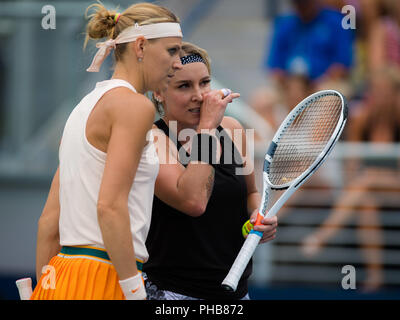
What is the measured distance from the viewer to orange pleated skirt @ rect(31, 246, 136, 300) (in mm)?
2320

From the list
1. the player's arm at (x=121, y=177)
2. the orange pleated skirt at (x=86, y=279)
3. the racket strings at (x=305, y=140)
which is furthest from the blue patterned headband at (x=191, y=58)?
the orange pleated skirt at (x=86, y=279)

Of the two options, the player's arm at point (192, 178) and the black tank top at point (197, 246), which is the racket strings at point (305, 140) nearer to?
the black tank top at point (197, 246)

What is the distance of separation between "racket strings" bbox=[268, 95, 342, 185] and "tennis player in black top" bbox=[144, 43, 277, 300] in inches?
8.0

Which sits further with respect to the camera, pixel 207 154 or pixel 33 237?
pixel 33 237

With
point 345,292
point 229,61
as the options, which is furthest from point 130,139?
point 229,61

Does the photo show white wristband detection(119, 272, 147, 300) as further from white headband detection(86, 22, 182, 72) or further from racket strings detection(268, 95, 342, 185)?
racket strings detection(268, 95, 342, 185)

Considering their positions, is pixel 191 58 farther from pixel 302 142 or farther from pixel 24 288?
pixel 24 288

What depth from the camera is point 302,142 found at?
3100 millimetres

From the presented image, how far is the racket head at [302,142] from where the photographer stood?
288cm

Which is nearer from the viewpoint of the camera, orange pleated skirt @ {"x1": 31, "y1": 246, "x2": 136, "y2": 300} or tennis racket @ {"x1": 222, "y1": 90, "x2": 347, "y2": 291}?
orange pleated skirt @ {"x1": 31, "y1": 246, "x2": 136, "y2": 300}

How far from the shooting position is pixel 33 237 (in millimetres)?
6188

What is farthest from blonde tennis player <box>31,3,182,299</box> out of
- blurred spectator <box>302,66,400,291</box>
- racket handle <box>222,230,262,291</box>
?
blurred spectator <box>302,66,400,291</box>
